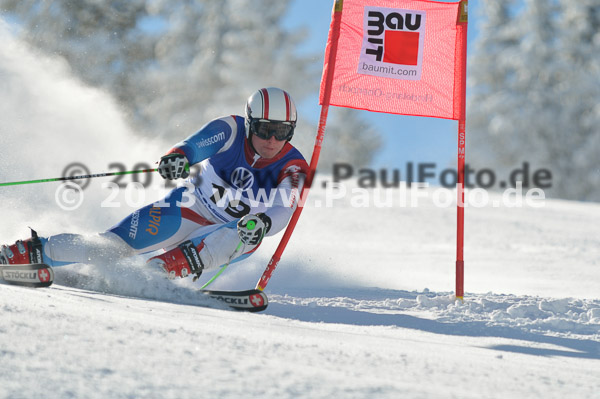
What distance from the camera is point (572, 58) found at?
2839cm

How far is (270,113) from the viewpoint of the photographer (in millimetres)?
4336

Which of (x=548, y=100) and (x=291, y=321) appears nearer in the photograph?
(x=291, y=321)

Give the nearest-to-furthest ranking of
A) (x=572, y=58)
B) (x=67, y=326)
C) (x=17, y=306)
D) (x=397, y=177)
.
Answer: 1. (x=67, y=326)
2. (x=17, y=306)
3. (x=397, y=177)
4. (x=572, y=58)

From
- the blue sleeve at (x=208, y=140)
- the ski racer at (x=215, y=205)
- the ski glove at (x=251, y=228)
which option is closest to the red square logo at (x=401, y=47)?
the ski racer at (x=215, y=205)

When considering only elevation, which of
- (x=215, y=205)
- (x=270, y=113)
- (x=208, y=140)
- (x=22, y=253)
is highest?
(x=270, y=113)

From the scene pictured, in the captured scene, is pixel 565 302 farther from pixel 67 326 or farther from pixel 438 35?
pixel 67 326

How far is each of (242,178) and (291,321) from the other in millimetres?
1327

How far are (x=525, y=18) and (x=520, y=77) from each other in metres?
2.45

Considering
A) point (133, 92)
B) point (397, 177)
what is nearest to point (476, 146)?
point (397, 177)

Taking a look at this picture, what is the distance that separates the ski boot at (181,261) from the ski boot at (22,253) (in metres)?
0.62

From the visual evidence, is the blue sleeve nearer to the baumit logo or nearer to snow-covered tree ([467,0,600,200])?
the baumit logo

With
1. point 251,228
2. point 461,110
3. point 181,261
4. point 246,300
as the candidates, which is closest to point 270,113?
point 251,228

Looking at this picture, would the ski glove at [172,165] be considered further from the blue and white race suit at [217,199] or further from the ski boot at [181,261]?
the ski boot at [181,261]

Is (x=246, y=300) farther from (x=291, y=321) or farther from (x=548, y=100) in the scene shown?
(x=548, y=100)
